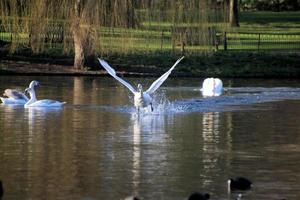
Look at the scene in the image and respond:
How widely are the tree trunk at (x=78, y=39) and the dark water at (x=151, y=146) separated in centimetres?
248

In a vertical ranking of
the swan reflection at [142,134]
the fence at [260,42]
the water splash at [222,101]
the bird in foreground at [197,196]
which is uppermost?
the fence at [260,42]

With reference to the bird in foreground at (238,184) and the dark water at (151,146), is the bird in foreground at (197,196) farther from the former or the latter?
the bird in foreground at (238,184)

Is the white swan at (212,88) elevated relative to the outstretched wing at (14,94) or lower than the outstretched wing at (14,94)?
lower

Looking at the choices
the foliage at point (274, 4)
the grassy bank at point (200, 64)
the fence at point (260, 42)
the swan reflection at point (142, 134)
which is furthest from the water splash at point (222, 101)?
the foliage at point (274, 4)

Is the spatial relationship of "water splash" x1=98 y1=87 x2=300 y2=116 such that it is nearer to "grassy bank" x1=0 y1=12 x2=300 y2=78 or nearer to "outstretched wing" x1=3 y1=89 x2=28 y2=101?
"outstretched wing" x1=3 y1=89 x2=28 y2=101

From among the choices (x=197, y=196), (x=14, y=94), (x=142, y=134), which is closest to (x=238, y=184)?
(x=197, y=196)

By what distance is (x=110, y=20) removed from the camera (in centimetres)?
3381

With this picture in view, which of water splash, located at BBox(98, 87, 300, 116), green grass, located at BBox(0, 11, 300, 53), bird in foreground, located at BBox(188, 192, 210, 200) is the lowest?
water splash, located at BBox(98, 87, 300, 116)

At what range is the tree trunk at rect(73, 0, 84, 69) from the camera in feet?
117

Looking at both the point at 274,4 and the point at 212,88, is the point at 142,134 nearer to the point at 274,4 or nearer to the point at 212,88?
the point at 212,88

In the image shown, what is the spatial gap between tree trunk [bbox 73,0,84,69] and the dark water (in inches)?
97.8

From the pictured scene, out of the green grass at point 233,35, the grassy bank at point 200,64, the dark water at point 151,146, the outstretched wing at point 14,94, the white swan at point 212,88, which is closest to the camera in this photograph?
the dark water at point 151,146

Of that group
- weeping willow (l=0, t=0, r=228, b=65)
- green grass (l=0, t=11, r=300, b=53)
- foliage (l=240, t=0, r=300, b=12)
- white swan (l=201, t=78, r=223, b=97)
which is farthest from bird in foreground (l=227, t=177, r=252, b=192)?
foliage (l=240, t=0, r=300, b=12)

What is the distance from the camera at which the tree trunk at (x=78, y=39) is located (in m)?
35.7
